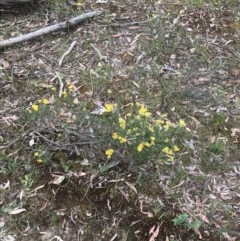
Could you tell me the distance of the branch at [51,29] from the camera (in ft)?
15.6

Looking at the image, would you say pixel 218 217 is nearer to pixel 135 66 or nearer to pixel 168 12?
pixel 135 66

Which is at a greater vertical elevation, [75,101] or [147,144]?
[147,144]

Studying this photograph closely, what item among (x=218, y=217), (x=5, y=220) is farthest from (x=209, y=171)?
(x=5, y=220)

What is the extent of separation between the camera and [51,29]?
4.91 m

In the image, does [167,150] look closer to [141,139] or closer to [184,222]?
[141,139]

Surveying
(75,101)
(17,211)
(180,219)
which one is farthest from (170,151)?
(17,211)

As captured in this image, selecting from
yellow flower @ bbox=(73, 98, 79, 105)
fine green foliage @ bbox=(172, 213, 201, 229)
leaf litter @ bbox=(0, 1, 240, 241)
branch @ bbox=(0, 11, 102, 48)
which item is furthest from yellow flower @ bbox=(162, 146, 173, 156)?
branch @ bbox=(0, 11, 102, 48)

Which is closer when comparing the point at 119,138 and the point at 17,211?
the point at 17,211

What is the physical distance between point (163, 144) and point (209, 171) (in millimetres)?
507

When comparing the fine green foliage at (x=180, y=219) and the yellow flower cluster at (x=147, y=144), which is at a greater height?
the yellow flower cluster at (x=147, y=144)

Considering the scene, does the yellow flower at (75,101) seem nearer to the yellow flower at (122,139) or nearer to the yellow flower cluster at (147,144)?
the yellow flower at (122,139)

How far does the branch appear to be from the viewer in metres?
4.75

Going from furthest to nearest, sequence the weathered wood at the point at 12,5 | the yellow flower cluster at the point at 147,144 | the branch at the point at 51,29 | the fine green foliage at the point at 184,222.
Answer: the weathered wood at the point at 12,5
the branch at the point at 51,29
the yellow flower cluster at the point at 147,144
the fine green foliage at the point at 184,222

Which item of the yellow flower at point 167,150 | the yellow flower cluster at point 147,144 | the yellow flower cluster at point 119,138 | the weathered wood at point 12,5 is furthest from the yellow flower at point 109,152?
the weathered wood at point 12,5
